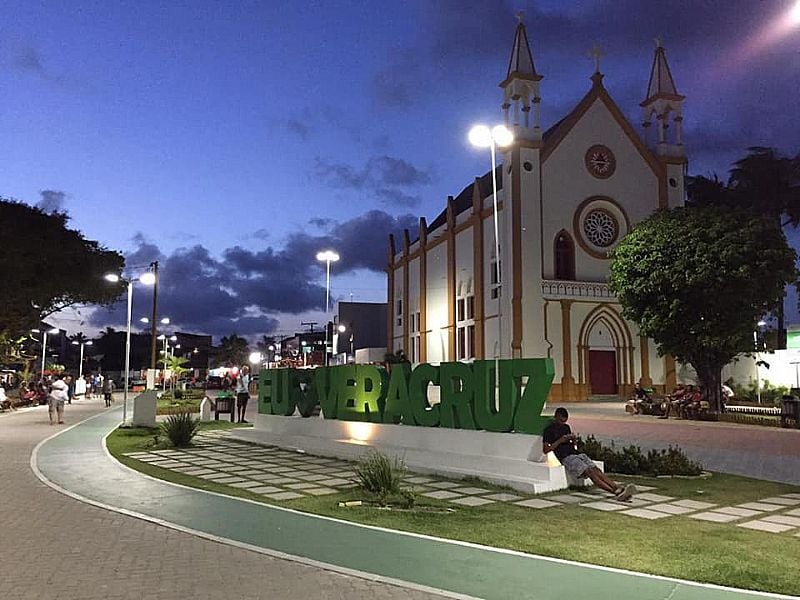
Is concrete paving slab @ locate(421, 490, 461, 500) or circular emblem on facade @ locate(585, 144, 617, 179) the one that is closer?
concrete paving slab @ locate(421, 490, 461, 500)

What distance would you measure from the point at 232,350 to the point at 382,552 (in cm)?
10167

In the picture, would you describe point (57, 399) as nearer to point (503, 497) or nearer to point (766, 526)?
point (503, 497)

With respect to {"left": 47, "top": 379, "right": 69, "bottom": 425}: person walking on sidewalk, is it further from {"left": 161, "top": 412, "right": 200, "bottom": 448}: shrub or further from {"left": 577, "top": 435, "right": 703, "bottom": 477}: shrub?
{"left": 577, "top": 435, "right": 703, "bottom": 477}: shrub

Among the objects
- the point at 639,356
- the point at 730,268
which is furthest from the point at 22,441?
the point at 639,356

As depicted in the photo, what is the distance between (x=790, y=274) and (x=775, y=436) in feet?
26.2

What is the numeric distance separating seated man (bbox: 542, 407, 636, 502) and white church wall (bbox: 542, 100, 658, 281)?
1040 inches

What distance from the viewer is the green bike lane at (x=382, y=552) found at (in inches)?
228

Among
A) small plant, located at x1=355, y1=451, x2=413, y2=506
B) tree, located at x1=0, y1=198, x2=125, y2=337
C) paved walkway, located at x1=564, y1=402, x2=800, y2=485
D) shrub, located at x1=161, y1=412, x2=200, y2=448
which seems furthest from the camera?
tree, located at x1=0, y1=198, x2=125, y2=337

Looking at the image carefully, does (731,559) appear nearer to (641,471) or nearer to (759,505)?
(759,505)

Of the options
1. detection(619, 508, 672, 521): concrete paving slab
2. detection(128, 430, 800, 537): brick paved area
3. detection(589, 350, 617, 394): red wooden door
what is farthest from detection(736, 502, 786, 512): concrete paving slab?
detection(589, 350, 617, 394): red wooden door

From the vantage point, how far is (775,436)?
1838 centimetres

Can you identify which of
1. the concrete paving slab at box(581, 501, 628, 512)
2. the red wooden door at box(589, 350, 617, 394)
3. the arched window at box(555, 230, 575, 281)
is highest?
the arched window at box(555, 230, 575, 281)

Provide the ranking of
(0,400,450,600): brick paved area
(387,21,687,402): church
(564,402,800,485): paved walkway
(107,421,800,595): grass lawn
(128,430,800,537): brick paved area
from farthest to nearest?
(387,21,687,402): church → (564,402,800,485): paved walkway → (128,430,800,537): brick paved area → (107,421,800,595): grass lawn → (0,400,450,600): brick paved area

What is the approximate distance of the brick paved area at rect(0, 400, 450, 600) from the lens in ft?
18.7
